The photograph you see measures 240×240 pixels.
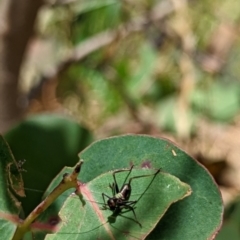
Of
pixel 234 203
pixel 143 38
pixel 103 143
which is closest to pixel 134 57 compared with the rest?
pixel 143 38

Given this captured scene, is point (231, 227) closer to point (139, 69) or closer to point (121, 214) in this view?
point (121, 214)

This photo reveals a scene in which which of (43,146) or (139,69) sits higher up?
(43,146)

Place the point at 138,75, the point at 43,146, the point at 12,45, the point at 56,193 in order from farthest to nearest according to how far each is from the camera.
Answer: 1. the point at 138,75
2. the point at 12,45
3. the point at 43,146
4. the point at 56,193

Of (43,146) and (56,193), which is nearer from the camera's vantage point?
(56,193)

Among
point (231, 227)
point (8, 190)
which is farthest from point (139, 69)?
point (8, 190)

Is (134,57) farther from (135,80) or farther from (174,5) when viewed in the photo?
(174,5)

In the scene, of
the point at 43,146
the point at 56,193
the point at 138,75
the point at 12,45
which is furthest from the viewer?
the point at 138,75

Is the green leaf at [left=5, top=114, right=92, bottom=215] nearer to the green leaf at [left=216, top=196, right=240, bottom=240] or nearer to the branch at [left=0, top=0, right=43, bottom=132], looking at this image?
the green leaf at [left=216, top=196, right=240, bottom=240]
